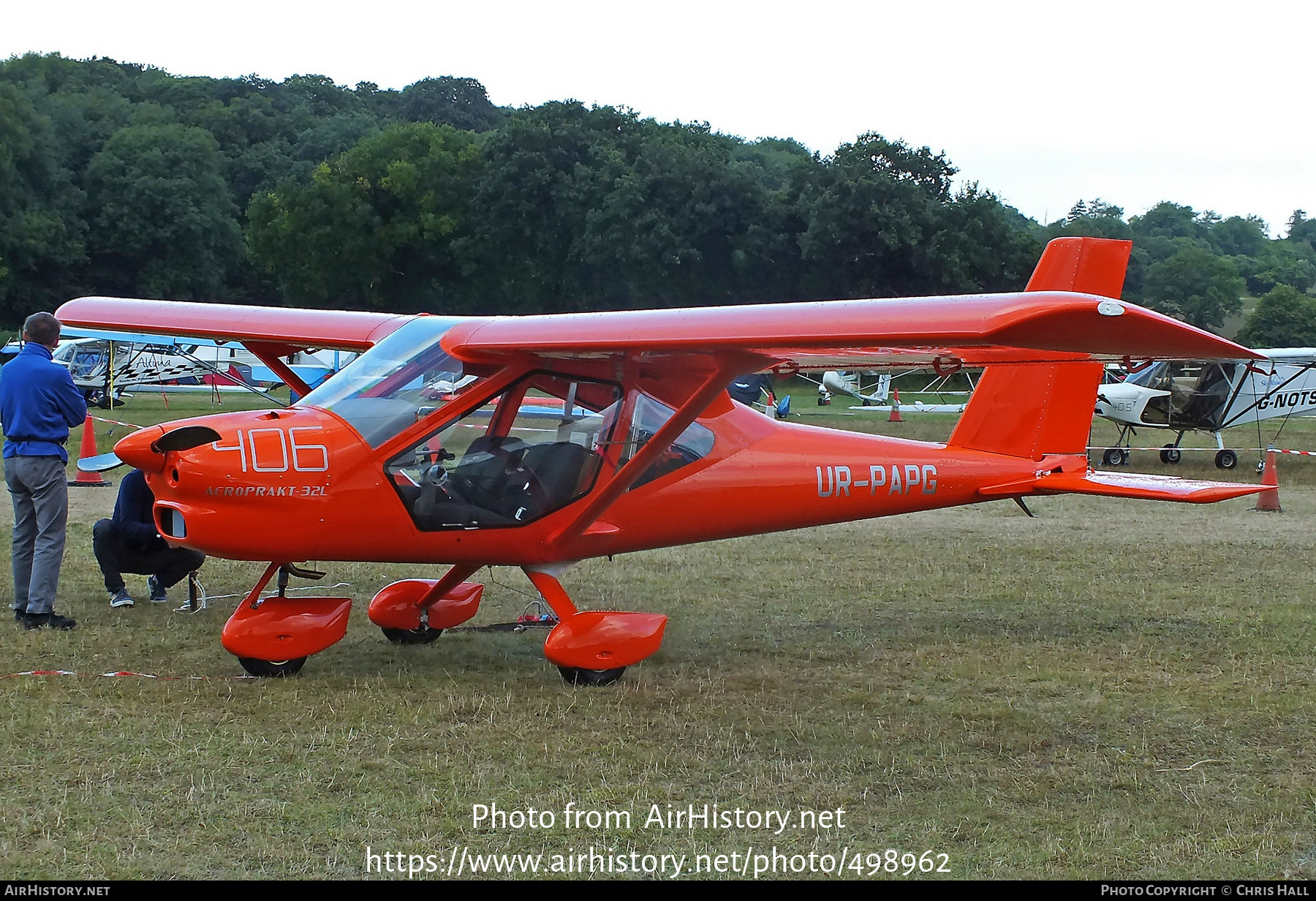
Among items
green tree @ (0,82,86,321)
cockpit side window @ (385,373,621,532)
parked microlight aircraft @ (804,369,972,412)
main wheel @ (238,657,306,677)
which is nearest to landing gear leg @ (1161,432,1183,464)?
parked microlight aircraft @ (804,369,972,412)

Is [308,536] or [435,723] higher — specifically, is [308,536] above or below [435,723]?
above

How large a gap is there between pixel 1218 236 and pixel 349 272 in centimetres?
9829

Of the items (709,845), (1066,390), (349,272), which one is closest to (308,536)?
(709,845)

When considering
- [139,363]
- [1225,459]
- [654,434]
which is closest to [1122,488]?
[654,434]

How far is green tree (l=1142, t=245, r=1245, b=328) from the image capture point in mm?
64719

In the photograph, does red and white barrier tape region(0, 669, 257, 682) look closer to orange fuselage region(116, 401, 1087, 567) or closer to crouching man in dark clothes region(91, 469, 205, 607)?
orange fuselage region(116, 401, 1087, 567)

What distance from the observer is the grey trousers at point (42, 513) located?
7.54 meters

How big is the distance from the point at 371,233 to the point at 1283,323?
44823mm

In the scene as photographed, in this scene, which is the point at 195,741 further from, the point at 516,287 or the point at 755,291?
the point at 516,287

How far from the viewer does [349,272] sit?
60219mm

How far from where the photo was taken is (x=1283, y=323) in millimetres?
57625

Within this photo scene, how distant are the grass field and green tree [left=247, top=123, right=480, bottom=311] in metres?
51.2

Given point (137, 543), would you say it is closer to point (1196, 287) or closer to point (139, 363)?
point (139, 363)
